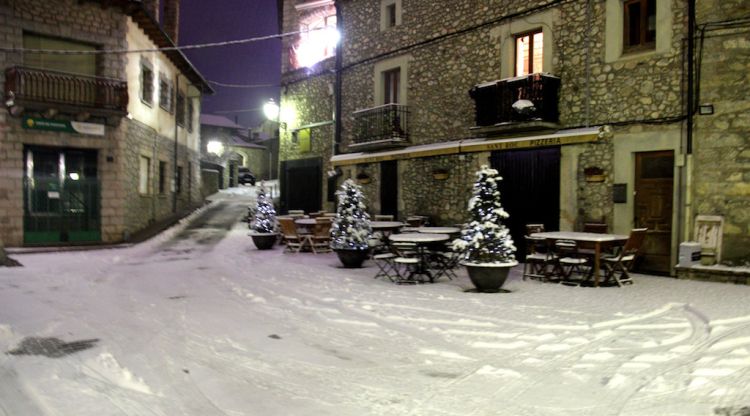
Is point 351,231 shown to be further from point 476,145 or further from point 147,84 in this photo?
point 147,84

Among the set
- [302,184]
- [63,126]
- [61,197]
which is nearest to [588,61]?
[302,184]

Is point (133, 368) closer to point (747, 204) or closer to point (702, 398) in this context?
point (702, 398)

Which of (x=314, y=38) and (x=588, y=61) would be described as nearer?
(x=588, y=61)

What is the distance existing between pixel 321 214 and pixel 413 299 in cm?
841

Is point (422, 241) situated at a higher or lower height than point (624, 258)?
higher

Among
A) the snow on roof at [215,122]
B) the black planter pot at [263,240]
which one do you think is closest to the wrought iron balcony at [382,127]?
the black planter pot at [263,240]

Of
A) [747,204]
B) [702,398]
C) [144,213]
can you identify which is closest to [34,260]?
[144,213]

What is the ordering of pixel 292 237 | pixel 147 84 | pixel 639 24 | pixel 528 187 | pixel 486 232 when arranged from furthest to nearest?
pixel 147 84 < pixel 292 237 < pixel 528 187 < pixel 639 24 < pixel 486 232

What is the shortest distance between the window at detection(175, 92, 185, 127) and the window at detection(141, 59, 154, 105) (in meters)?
3.73

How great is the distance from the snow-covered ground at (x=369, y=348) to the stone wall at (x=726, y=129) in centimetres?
142

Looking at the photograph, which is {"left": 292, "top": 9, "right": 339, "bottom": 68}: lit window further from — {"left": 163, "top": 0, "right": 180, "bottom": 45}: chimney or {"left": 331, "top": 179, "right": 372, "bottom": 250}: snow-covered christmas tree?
{"left": 331, "top": 179, "right": 372, "bottom": 250}: snow-covered christmas tree

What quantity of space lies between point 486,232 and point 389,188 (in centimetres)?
791

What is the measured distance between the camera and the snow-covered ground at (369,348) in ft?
11.8

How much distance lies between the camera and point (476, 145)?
12.5 meters
